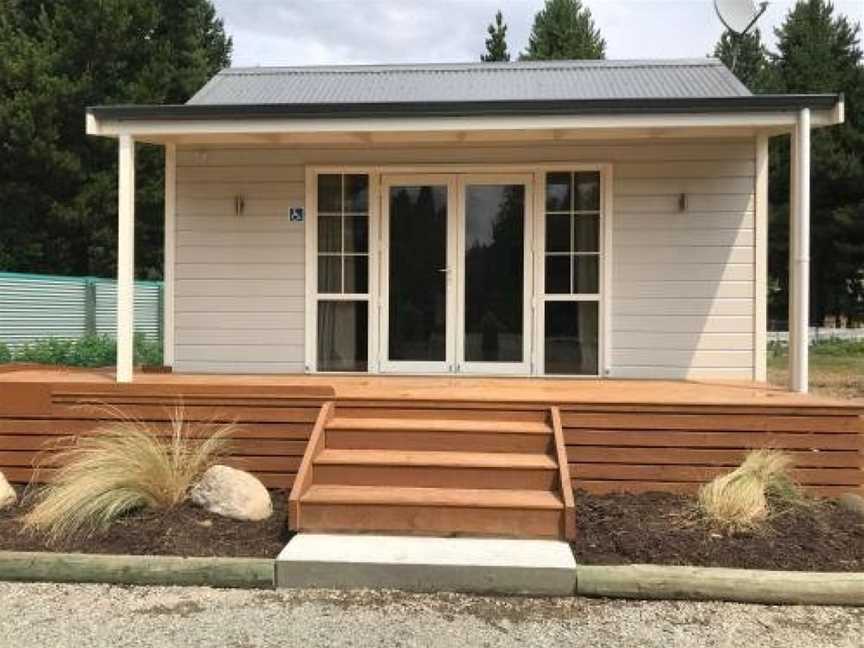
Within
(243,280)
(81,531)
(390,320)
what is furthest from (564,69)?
(81,531)

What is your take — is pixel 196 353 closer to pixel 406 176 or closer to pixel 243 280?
pixel 243 280

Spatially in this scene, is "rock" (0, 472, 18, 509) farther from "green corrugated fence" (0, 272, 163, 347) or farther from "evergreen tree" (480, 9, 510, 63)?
"evergreen tree" (480, 9, 510, 63)

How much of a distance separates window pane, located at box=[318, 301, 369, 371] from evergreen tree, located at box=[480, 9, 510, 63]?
21824 mm

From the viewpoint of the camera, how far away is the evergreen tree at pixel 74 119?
65.4ft

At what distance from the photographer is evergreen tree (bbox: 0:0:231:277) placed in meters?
19.9

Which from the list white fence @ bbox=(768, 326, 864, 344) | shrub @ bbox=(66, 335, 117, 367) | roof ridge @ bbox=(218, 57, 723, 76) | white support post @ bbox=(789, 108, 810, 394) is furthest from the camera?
white fence @ bbox=(768, 326, 864, 344)

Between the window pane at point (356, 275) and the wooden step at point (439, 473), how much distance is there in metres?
2.77

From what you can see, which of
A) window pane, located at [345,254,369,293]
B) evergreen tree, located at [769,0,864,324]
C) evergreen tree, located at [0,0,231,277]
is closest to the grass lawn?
window pane, located at [345,254,369,293]

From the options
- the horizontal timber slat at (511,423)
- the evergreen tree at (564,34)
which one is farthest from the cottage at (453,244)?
the evergreen tree at (564,34)

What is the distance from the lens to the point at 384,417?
559cm

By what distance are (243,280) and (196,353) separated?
0.81m

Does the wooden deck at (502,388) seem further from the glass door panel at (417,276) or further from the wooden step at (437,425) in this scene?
the glass door panel at (417,276)

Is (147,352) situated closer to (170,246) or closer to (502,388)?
(170,246)

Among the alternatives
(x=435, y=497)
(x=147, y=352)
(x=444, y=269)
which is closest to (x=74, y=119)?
(x=147, y=352)
